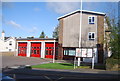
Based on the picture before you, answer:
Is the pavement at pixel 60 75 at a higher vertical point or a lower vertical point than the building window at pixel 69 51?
lower

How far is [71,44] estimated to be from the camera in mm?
29125

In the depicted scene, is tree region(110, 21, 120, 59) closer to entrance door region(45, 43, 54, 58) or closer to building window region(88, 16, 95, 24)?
building window region(88, 16, 95, 24)

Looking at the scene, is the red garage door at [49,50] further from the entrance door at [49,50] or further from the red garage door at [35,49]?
the red garage door at [35,49]

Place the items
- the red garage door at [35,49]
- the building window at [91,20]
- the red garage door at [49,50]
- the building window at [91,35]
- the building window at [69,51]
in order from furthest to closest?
the red garage door at [35,49]
the red garage door at [49,50]
the building window at [69,51]
the building window at [91,20]
the building window at [91,35]

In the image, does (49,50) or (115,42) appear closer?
(115,42)

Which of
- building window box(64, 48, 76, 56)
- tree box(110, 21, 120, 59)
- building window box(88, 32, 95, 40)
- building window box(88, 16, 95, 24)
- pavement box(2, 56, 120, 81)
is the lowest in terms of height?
pavement box(2, 56, 120, 81)

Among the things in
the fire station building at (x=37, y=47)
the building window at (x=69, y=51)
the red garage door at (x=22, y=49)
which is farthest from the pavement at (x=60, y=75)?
the red garage door at (x=22, y=49)

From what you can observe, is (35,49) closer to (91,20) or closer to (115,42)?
(91,20)

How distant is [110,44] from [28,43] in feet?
71.7

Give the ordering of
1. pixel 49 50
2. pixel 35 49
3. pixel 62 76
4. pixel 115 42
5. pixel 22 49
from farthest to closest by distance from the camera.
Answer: pixel 22 49, pixel 35 49, pixel 49 50, pixel 115 42, pixel 62 76

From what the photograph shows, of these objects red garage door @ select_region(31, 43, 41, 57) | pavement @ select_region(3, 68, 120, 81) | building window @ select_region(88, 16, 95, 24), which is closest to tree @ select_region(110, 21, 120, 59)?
pavement @ select_region(3, 68, 120, 81)

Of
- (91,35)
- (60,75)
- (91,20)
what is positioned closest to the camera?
(60,75)

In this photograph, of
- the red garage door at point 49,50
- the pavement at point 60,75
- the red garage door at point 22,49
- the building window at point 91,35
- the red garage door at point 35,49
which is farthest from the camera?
the red garage door at point 22,49

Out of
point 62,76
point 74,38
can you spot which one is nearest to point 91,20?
point 74,38
